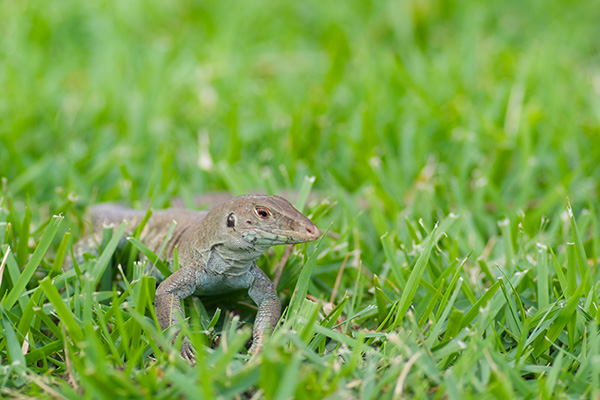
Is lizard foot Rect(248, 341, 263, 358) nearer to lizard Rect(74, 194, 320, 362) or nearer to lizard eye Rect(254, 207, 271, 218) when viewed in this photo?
lizard Rect(74, 194, 320, 362)

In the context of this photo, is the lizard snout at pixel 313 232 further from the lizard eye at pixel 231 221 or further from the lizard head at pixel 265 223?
the lizard eye at pixel 231 221

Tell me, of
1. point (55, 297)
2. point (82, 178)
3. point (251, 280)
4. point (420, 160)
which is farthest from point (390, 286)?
point (82, 178)

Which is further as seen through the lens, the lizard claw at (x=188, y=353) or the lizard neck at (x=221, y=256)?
the lizard neck at (x=221, y=256)

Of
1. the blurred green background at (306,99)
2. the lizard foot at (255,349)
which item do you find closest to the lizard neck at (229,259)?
the lizard foot at (255,349)

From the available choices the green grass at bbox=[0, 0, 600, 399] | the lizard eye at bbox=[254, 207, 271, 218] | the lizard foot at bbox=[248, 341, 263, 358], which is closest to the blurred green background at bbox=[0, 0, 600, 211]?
the green grass at bbox=[0, 0, 600, 399]

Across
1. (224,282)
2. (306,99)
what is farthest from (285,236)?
(306,99)

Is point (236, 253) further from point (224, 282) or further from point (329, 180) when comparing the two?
point (329, 180)

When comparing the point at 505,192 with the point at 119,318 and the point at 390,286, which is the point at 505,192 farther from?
the point at 119,318
